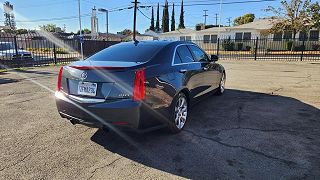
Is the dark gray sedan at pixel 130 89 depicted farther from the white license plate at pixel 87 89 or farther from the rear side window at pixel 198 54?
the rear side window at pixel 198 54

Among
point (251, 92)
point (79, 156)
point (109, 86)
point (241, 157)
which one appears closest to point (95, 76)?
point (109, 86)

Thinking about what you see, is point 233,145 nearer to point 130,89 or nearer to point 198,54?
point 130,89

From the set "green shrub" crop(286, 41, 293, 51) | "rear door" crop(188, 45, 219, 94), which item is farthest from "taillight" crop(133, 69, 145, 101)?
"green shrub" crop(286, 41, 293, 51)

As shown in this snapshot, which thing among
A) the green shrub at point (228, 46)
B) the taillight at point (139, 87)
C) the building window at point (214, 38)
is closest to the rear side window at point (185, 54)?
the taillight at point (139, 87)

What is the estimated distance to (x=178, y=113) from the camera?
441 centimetres

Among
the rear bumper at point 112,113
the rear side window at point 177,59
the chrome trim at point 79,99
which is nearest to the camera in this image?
the rear bumper at point 112,113

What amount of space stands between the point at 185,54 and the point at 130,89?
188cm

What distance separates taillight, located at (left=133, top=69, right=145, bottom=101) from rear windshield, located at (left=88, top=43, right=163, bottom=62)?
0.51 metres

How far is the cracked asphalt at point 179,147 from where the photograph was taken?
123 inches

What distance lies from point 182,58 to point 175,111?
3.47 feet

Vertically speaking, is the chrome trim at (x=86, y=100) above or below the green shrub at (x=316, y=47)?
below

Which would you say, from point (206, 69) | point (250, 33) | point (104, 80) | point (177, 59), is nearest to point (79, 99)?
point (104, 80)

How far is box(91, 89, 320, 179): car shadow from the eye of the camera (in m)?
3.19

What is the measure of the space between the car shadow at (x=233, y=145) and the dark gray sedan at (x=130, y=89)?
1.21 ft
